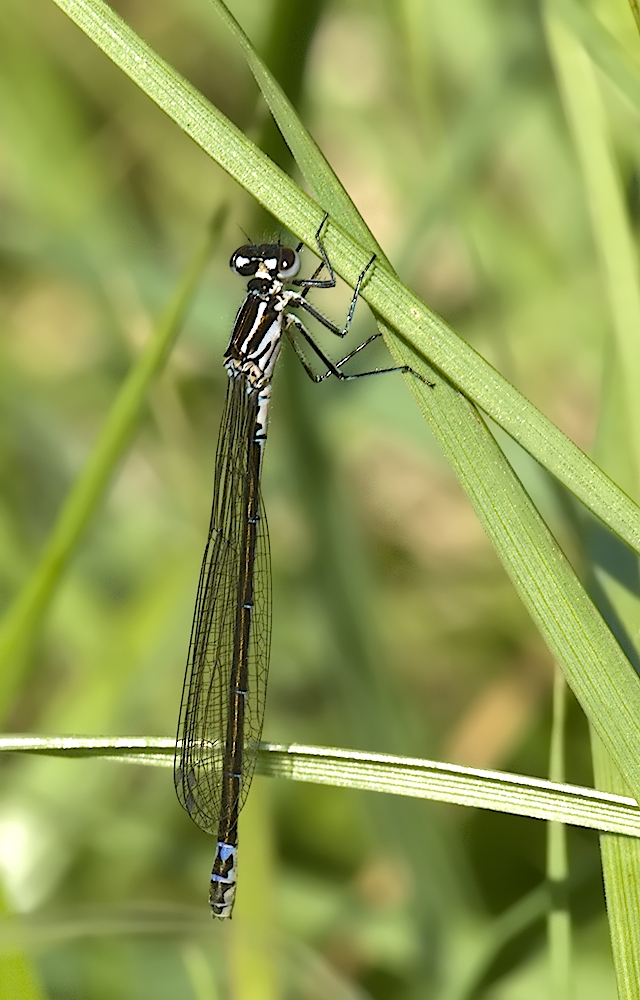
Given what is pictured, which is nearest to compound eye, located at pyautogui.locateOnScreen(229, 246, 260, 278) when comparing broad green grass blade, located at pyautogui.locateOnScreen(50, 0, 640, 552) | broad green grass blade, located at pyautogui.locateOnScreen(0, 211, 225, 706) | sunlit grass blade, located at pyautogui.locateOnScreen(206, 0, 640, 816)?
broad green grass blade, located at pyautogui.locateOnScreen(0, 211, 225, 706)

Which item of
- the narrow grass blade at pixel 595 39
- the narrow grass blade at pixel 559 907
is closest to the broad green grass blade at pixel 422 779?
the narrow grass blade at pixel 559 907

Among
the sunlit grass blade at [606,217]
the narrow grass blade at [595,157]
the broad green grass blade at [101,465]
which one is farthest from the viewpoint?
the broad green grass blade at [101,465]

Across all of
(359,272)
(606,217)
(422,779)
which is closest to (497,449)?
(359,272)

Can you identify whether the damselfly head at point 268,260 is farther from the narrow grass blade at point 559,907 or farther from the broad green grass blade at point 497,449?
the narrow grass blade at point 559,907

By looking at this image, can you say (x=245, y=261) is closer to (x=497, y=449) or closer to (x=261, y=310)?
(x=261, y=310)

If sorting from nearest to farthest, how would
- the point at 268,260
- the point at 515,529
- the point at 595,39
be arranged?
1. the point at 515,529
2. the point at 595,39
3. the point at 268,260
